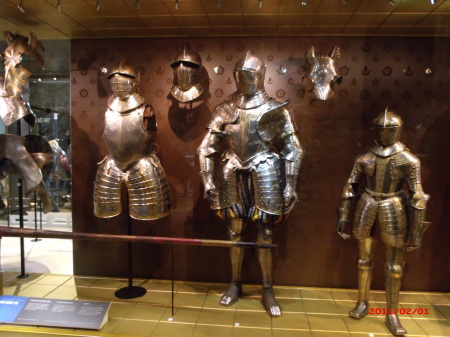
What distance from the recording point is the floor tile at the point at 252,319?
3.04m

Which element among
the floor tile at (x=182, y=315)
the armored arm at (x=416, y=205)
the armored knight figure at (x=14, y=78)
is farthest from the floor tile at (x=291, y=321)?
the armored knight figure at (x=14, y=78)

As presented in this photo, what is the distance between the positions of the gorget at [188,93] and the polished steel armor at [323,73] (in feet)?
3.27

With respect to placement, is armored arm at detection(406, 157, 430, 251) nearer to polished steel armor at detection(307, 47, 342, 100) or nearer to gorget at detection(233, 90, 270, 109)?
polished steel armor at detection(307, 47, 342, 100)

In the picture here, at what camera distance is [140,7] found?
3.21 m

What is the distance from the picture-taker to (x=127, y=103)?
11.0 ft

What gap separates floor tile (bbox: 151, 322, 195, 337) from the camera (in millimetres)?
2900

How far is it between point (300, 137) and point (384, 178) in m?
0.96

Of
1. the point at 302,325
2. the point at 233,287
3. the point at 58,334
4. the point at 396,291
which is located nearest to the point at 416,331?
the point at 396,291

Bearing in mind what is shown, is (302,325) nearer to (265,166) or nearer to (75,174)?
(265,166)

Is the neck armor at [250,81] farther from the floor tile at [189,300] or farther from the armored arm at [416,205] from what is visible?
the floor tile at [189,300]

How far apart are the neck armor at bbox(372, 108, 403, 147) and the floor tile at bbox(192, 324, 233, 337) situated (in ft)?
5.94

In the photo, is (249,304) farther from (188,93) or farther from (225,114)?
(188,93)

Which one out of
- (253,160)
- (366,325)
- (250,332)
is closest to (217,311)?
(250,332)

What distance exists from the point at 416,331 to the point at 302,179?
154 centimetres
